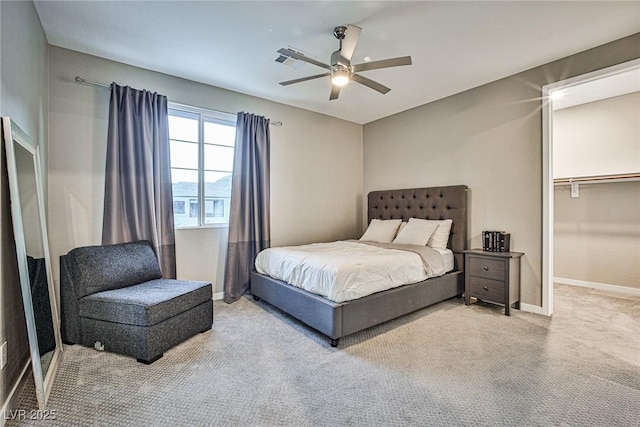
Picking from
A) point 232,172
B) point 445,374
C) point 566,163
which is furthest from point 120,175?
point 566,163

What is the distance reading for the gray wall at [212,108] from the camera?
9.13ft

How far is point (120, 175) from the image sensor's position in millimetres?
2973

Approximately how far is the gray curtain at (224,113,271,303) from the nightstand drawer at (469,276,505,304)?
2.59 meters

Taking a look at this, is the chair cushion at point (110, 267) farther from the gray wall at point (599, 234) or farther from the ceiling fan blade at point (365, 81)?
the gray wall at point (599, 234)

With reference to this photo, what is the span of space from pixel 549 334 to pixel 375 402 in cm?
196

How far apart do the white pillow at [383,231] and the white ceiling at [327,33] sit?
1.93m

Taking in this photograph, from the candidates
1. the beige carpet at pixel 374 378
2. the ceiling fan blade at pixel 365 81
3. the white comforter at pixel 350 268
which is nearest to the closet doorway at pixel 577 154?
the beige carpet at pixel 374 378

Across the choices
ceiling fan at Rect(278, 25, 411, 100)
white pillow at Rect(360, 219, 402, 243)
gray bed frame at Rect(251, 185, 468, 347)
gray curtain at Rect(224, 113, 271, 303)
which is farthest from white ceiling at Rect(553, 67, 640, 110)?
gray curtain at Rect(224, 113, 271, 303)

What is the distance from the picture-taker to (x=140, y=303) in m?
2.20

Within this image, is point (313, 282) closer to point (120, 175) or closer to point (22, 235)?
point (22, 235)

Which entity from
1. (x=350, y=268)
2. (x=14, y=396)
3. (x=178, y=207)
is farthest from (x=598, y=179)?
(x=14, y=396)

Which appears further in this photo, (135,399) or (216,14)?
(216,14)

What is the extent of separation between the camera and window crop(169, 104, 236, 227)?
11.4ft

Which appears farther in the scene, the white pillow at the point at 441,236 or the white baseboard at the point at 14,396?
the white pillow at the point at 441,236
